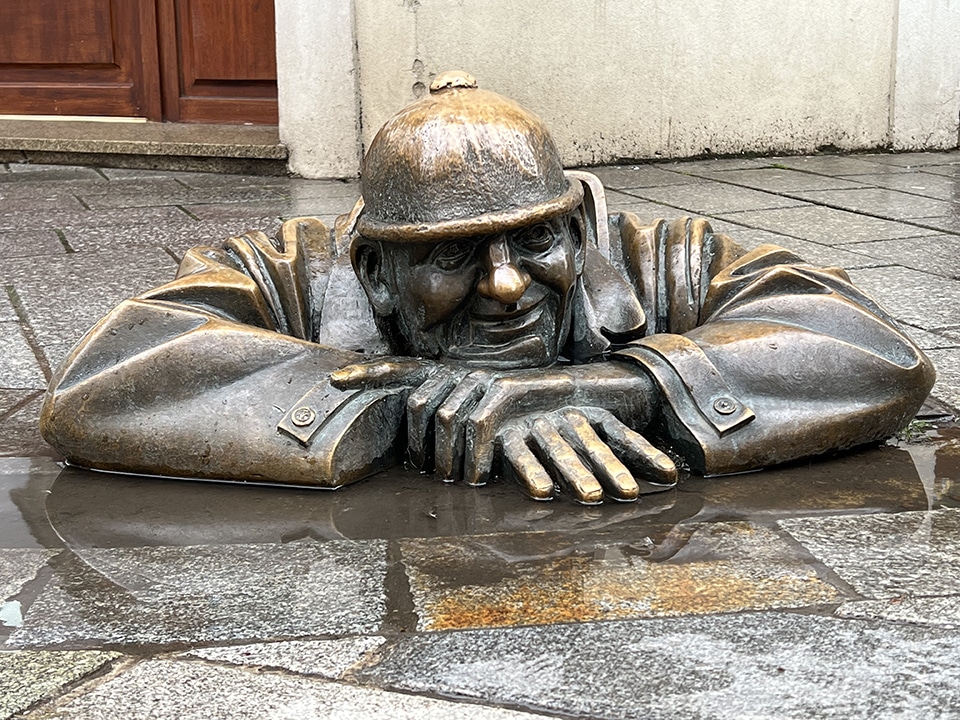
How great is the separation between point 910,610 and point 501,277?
1.10 meters

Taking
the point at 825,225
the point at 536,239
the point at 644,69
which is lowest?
the point at 825,225

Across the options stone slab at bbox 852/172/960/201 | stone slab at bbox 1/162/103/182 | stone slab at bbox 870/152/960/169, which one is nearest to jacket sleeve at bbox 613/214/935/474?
stone slab at bbox 852/172/960/201

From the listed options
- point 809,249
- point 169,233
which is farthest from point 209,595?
point 169,233

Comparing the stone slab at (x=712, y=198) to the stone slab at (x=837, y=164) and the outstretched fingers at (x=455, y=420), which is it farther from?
the outstretched fingers at (x=455, y=420)

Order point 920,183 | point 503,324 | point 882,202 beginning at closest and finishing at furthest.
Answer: point 503,324 → point 882,202 → point 920,183

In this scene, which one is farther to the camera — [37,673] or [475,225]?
[475,225]

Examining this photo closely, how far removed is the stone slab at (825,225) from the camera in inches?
232

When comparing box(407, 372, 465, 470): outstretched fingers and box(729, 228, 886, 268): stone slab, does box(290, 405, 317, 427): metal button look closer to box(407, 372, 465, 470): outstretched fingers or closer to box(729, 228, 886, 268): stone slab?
box(407, 372, 465, 470): outstretched fingers

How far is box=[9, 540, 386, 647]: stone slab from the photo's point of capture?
2.32m

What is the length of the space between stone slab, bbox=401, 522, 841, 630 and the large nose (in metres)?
0.54

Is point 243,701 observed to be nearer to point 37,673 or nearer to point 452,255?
point 37,673

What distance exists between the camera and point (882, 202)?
6.71 metres

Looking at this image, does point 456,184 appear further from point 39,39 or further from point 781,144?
point 39,39

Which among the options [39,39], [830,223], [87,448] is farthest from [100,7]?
[87,448]
